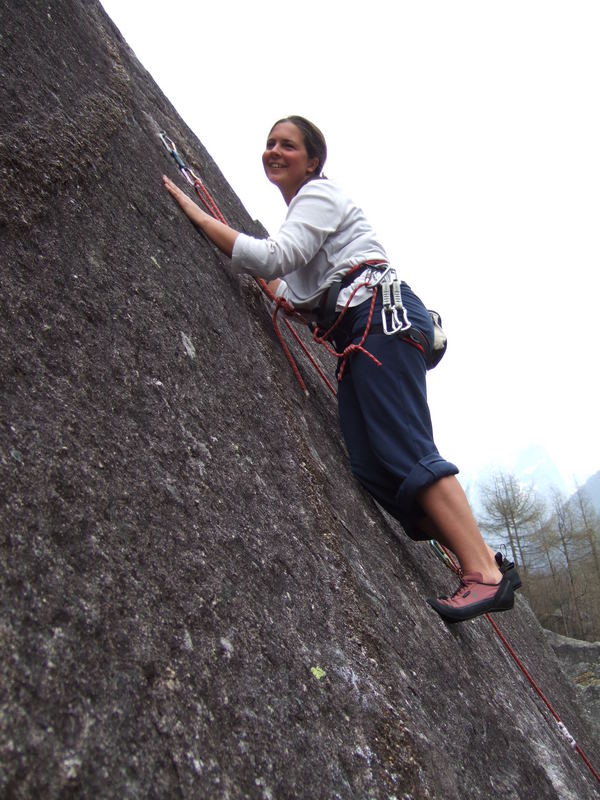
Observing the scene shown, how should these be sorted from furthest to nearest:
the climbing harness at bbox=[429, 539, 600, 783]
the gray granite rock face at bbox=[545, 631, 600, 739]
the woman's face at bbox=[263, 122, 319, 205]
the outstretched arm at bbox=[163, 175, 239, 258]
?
1. the gray granite rock face at bbox=[545, 631, 600, 739]
2. the climbing harness at bbox=[429, 539, 600, 783]
3. the woman's face at bbox=[263, 122, 319, 205]
4. the outstretched arm at bbox=[163, 175, 239, 258]

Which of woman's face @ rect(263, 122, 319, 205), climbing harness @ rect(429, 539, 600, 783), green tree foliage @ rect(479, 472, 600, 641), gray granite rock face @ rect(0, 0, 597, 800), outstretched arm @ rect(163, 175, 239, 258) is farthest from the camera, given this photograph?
green tree foliage @ rect(479, 472, 600, 641)

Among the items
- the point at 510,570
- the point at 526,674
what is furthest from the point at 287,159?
the point at 526,674

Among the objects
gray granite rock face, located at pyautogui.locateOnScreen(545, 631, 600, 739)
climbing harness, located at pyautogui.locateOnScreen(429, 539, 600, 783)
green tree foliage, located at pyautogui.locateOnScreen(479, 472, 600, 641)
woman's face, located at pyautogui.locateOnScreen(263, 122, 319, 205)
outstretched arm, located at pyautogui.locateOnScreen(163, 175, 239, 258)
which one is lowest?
green tree foliage, located at pyautogui.locateOnScreen(479, 472, 600, 641)

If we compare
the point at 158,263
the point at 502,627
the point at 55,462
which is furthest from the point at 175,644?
the point at 502,627

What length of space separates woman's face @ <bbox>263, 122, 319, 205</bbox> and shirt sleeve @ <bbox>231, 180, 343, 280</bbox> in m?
0.31

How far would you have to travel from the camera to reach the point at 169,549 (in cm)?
181

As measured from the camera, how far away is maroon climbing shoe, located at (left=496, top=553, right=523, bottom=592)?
119 inches

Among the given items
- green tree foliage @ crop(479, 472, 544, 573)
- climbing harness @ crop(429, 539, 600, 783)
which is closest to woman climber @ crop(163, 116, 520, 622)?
climbing harness @ crop(429, 539, 600, 783)

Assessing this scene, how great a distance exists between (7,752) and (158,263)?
2.20m

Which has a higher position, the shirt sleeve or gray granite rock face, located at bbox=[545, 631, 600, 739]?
the shirt sleeve

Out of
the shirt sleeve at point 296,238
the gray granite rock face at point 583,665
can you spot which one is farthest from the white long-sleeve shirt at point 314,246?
the gray granite rock face at point 583,665

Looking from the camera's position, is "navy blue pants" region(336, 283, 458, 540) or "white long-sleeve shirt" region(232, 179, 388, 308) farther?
"white long-sleeve shirt" region(232, 179, 388, 308)

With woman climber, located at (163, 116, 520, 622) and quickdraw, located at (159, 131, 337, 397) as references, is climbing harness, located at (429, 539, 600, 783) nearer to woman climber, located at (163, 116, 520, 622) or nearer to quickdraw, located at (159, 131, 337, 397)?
woman climber, located at (163, 116, 520, 622)

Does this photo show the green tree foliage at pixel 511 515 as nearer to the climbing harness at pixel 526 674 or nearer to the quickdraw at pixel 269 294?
the climbing harness at pixel 526 674
